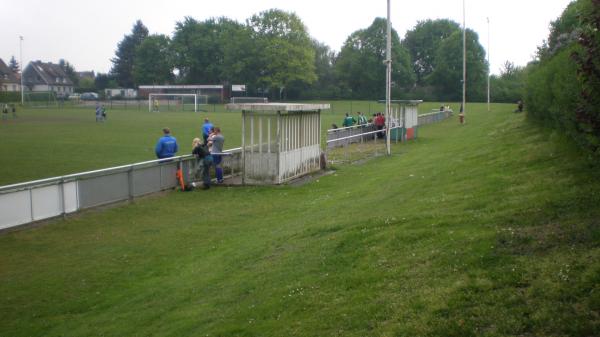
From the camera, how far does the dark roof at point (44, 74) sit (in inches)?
5192

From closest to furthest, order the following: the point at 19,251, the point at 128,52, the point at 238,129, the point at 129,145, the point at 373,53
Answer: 1. the point at 19,251
2. the point at 129,145
3. the point at 238,129
4. the point at 373,53
5. the point at 128,52

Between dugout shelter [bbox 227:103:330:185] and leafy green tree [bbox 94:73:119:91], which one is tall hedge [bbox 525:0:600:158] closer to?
dugout shelter [bbox 227:103:330:185]

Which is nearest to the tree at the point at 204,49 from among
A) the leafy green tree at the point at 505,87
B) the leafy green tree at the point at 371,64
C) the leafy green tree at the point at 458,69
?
the leafy green tree at the point at 371,64

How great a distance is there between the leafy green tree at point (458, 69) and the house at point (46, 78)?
225ft

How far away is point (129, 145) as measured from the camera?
34.4 m

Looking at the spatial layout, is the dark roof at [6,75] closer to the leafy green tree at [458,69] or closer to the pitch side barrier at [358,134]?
the leafy green tree at [458,69]

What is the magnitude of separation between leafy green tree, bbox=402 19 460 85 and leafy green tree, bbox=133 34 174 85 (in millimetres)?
42461

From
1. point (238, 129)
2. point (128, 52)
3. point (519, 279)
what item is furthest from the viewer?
point (128, 52)

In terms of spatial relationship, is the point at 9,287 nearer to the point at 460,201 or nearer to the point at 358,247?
the point at 358,247

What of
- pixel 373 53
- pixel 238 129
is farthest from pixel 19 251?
pixel 373 53

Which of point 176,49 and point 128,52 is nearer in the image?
point 176,49

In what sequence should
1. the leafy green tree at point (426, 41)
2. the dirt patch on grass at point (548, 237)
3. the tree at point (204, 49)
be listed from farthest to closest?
the tree at point (204, 49), the leafy green tree at point (426, 41), the dirt patch on grass at point (548, 237)

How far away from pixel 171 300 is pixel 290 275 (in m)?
1.75

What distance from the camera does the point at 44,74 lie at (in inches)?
5295
